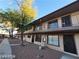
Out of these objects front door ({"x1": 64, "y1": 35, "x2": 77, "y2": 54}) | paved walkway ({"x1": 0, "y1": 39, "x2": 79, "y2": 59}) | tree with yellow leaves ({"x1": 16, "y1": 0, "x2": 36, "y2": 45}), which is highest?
tree with yellow leaves ({"x1": 16, "y1": 0, "x2": 36, "y2": 45})

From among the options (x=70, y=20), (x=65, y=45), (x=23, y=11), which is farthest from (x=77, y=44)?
(x=23, y=11)

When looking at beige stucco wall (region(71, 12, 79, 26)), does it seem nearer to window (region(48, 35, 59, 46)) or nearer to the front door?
the front door

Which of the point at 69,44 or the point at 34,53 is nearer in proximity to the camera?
the point at 34,53

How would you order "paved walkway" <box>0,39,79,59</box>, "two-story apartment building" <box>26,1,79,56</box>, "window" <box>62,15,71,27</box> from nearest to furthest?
1. "paved walkway" <box>0,39,79,59</box>
2. "two-story apartment building" <box>26,1,79,56</box>
3. "window" <box>62,15,71,27</box>

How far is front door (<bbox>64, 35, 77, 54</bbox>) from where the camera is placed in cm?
965

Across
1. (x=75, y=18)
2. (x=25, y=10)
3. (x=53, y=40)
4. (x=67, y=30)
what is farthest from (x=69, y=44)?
(x=25, y=10)

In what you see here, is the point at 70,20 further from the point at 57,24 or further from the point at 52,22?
the point at 52,22

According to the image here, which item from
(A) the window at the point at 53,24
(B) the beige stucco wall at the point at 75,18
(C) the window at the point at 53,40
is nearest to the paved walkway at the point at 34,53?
(C) the window at the point at 53,40

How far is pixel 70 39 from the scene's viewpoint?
10125 mm

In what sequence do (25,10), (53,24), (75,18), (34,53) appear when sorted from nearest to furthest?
1. (75,18)
2. (34,53)
3. (53,24)
4. (25,10)

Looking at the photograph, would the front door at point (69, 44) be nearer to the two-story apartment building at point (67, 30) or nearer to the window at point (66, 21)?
the two-story apartment building at point (67, 30)

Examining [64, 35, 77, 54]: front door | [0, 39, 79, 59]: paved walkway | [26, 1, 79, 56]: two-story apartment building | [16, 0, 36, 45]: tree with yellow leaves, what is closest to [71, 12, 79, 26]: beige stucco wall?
[26, 1, 79, 56]: two-story apartment building

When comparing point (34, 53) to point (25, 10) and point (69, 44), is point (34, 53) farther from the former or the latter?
point (25, 10)

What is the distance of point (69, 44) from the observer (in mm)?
10289
